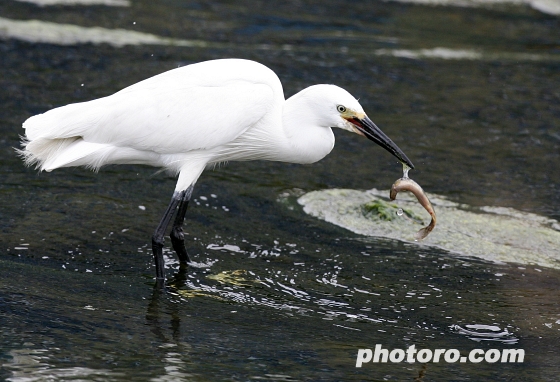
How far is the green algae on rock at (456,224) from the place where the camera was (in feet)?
19.1

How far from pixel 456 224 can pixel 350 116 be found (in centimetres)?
152

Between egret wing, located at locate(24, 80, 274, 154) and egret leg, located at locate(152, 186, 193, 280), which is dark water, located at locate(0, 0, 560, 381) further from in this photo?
Result: egret wing, located at locate(24, 80, 274, 154)

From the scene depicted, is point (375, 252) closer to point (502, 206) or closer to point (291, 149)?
point (291, 149)

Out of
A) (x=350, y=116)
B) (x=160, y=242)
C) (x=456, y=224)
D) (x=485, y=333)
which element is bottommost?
(x=485, y=333)

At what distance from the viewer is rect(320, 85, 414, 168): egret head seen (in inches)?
204

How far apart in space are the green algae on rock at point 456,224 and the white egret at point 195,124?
95 cm

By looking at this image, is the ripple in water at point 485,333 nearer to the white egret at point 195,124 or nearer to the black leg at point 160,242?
the white egret at point 195,124

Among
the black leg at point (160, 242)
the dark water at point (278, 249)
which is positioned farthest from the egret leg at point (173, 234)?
the dark water at point (278, 249)

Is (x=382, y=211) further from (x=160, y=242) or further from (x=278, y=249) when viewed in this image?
(x=160, y=242)

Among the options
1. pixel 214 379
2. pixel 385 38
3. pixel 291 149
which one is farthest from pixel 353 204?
pixel 385 38

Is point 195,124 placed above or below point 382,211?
above

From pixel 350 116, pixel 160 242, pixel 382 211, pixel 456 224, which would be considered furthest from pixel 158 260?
pixel 456 224

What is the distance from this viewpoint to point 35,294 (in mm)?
4613

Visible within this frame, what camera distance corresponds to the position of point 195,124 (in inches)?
208
